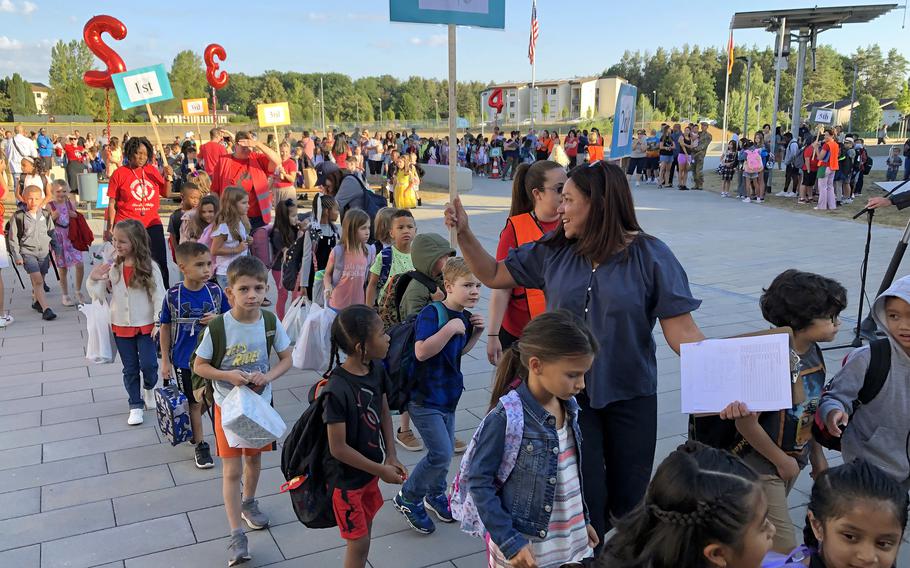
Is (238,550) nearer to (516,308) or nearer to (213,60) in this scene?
(516,308)

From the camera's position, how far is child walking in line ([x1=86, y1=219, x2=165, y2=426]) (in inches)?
193

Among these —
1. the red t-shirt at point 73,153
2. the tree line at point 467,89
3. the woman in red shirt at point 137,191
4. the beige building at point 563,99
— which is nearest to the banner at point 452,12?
the woman in red shirt at point 137,191

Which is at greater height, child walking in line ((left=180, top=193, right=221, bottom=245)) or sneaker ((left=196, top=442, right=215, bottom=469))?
child walking in line ((left=180, top=193, right=221, bottom=245))

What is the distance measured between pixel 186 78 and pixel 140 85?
87.8m

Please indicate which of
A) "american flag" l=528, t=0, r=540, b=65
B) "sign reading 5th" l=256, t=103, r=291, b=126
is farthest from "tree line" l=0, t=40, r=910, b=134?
"sign reading 5th" l=256, t=103, r=291, b=126

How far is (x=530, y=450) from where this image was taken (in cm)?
224

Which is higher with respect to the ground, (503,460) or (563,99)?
(563,99)

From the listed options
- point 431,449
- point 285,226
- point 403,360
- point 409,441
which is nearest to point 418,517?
point 431,449

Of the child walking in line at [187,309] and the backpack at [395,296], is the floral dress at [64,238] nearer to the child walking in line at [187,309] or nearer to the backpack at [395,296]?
the child walking in line at [187,309]

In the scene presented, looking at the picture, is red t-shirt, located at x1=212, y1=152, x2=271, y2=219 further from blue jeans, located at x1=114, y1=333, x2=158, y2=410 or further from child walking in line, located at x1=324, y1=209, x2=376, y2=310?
blue jeans, located at x1=114, y1=333, x2=158, y2=410

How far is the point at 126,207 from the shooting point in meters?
7.36

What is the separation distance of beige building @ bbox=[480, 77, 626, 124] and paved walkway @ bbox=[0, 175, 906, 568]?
252 ft

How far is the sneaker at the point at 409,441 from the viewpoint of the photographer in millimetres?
4668

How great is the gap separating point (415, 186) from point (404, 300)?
1445 centimetres
